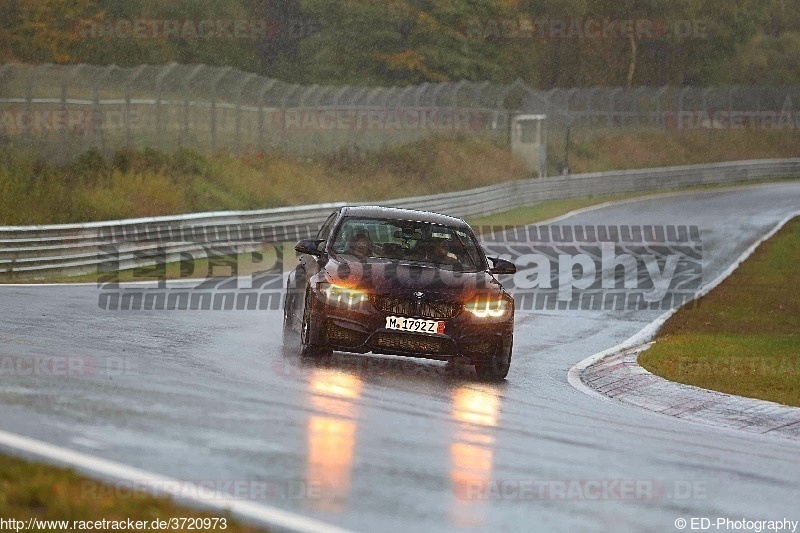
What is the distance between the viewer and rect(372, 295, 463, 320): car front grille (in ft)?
39.8

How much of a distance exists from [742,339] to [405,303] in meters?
6.72

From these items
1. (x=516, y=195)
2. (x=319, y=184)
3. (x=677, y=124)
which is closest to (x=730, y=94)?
(x=677, y=124)

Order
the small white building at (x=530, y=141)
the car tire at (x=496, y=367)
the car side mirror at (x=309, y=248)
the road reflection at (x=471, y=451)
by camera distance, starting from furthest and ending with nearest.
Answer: the small white building at (x=530, y=141) → the car side mirror at (x=309, y=248) → the car tire at (x=496, y=367) → the road reflection at (x=471, y=451)

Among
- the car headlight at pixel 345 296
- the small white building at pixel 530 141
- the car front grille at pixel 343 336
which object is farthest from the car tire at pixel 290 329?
the small white building at pixel 530 141

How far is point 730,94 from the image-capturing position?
6844cm

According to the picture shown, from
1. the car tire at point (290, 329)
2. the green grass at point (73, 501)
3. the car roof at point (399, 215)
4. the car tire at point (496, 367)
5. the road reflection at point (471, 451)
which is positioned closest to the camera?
the green grass at point (73, 501)

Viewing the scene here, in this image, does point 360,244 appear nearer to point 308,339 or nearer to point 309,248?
point 309,248

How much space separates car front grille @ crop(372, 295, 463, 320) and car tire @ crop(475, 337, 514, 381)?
2.38 feet

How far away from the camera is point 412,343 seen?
39.9 feet

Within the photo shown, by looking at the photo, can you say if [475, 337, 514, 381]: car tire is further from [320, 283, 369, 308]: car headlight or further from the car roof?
the car roof

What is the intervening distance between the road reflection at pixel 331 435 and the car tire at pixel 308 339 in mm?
528

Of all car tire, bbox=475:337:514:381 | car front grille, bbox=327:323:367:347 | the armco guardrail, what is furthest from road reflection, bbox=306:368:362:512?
the armco guardrail

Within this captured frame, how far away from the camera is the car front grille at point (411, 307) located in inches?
478

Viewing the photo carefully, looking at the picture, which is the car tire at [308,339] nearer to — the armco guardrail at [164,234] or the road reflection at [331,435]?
the road reflection at [331,435]
